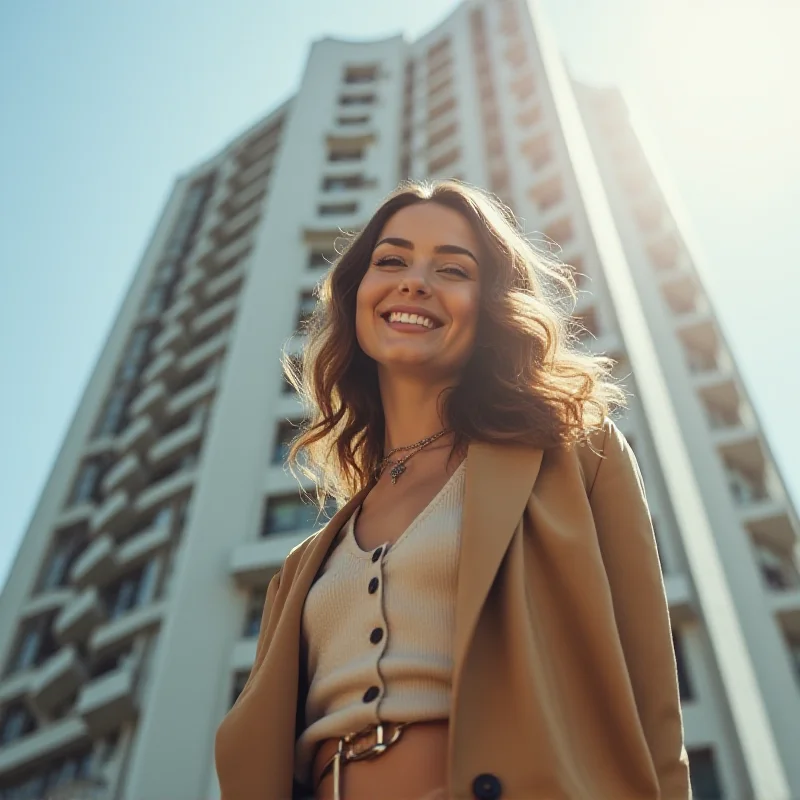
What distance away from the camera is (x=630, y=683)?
1.55m

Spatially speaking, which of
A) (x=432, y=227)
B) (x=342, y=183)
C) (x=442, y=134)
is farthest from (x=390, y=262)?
(x=442, y=134)

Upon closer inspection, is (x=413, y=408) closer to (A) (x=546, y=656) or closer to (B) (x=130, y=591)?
(A) (x=546, y=656)

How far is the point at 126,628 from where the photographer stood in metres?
19.5

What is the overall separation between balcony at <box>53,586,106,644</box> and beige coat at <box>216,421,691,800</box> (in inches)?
870

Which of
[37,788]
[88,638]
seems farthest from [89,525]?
[37,788]

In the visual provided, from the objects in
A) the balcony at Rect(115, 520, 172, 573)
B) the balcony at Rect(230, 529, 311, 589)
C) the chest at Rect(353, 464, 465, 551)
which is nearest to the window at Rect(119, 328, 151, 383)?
the balcony at Rect(115, 520, 172, 573)

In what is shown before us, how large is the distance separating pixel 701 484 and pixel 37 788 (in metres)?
19.1

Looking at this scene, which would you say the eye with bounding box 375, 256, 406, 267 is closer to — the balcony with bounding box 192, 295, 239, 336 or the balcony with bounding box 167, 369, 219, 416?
the balcony with bounding box 167, 369, 219, 416

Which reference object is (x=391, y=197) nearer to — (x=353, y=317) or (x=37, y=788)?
(x=353, y=317)

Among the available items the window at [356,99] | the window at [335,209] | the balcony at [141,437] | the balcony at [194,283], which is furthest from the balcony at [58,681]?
the window at [356,99]

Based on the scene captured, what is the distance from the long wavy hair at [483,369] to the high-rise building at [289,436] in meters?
7.72

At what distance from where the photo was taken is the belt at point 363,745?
1604mm

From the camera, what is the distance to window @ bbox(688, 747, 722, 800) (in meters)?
13.4

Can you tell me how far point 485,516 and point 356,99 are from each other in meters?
35.5
